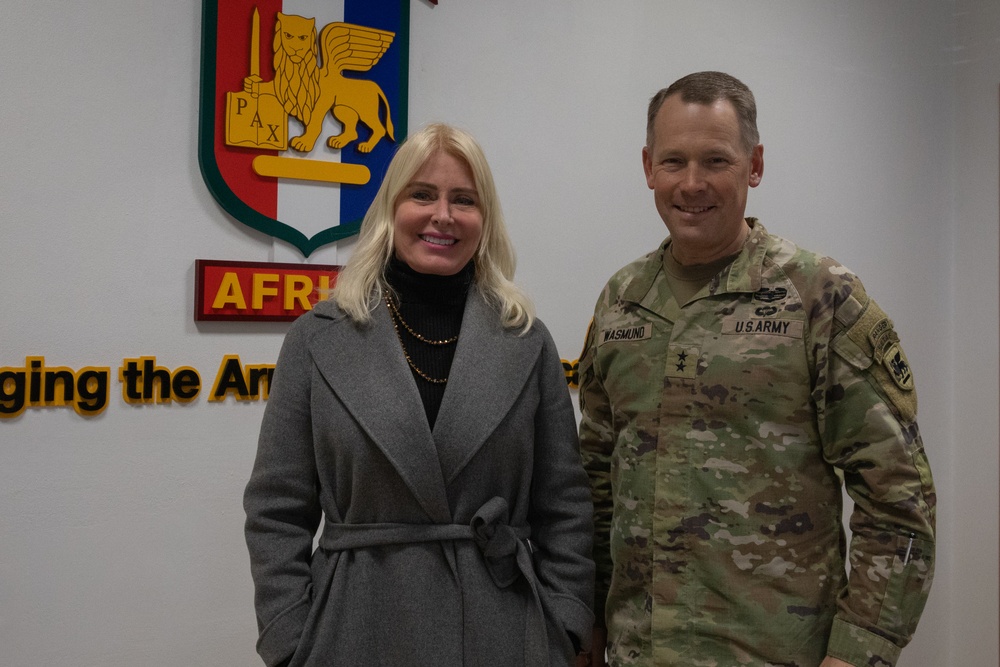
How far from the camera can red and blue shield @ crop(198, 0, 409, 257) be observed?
7.16 ft

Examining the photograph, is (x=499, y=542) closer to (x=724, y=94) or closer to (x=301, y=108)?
(x=724, y=94)

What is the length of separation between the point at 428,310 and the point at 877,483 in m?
0.81

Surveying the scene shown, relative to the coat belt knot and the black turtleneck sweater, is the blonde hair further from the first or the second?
the coat belt knot

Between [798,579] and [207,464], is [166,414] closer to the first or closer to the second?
[207,464]

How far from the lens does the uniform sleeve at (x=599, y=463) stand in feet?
5.64

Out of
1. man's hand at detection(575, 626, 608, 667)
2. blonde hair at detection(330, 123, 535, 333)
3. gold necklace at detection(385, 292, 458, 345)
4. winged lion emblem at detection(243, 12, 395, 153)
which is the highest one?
winged lion emblem at detection(243, 12, 395, 153)

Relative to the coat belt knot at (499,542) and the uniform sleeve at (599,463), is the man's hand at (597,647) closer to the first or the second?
the uniform sleeve at (599,463)

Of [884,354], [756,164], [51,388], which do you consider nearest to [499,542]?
[884,354]

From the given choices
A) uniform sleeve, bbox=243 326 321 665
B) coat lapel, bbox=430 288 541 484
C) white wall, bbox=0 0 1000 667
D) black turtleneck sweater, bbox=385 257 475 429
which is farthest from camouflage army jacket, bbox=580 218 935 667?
white wall, bbox=0 0 1000 667

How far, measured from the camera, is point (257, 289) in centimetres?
222

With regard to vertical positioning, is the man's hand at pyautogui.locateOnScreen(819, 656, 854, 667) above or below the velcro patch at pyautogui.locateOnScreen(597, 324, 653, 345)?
below

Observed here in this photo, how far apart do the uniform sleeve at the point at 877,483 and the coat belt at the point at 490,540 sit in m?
0.48

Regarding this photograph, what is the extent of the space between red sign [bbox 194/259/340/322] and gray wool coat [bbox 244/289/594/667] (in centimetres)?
69

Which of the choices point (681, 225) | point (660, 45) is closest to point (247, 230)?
point (681, 225)
